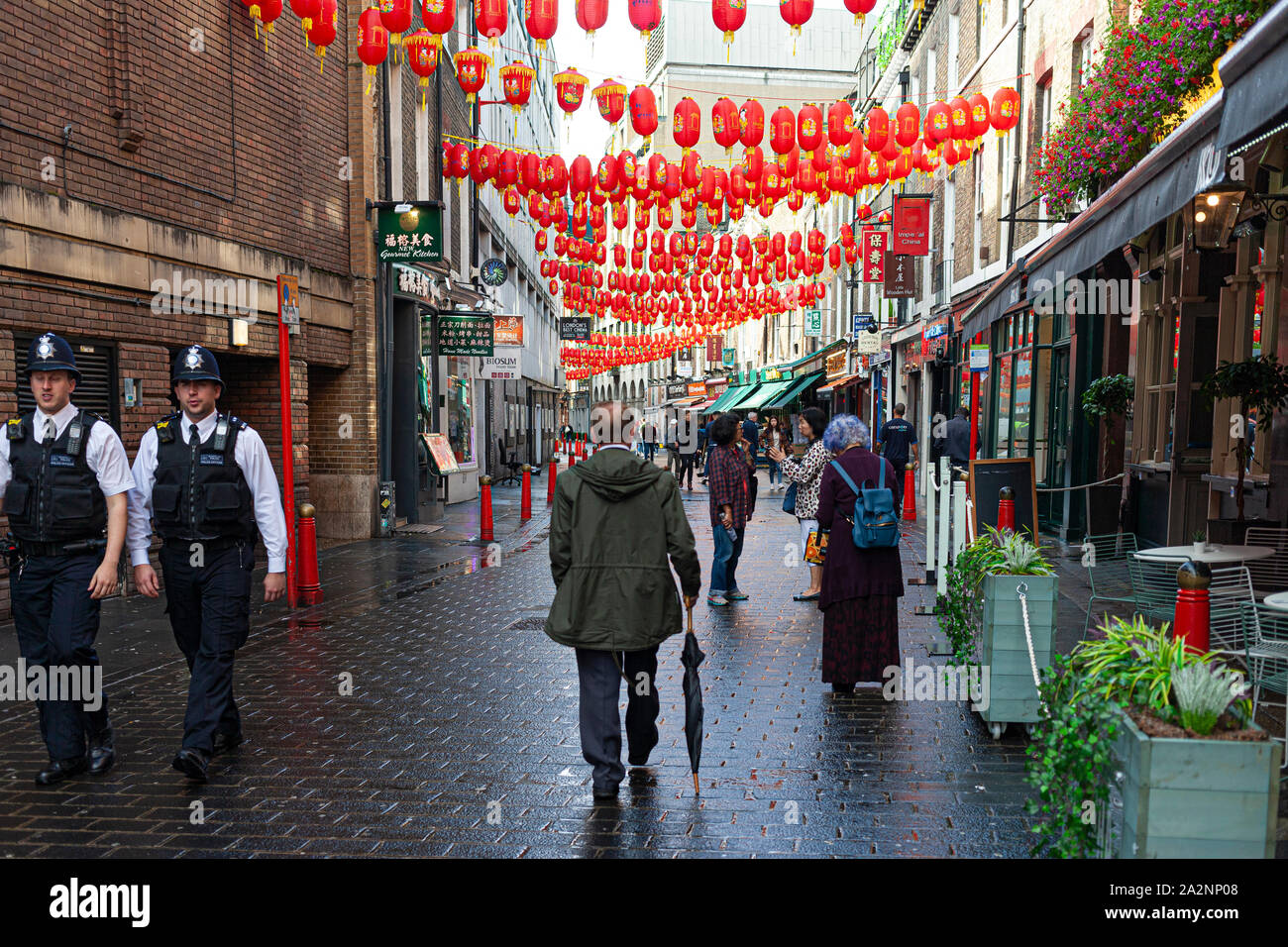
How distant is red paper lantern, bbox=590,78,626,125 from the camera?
15.3 meters

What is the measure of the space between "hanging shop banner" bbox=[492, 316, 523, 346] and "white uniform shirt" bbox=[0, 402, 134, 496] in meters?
20.6

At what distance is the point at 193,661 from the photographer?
536 centimetres

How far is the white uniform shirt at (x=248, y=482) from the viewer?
534cm

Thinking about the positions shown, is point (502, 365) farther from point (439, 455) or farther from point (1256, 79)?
point (1256, 79)

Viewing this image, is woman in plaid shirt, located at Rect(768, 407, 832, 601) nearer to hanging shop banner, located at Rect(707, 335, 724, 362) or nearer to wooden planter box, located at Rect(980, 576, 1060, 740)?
wooden planter box, located at Rect(980, 576, 1060, 740)

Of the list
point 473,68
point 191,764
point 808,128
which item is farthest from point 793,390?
point 191,764

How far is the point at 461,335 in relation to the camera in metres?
19.4

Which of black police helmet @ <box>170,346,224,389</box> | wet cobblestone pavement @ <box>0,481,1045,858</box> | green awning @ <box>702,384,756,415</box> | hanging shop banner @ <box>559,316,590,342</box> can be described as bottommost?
wet cobblestone pavement @ <box>0,481,1045,858</box>

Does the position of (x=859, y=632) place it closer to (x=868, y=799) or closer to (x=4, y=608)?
(x=868, y=799)

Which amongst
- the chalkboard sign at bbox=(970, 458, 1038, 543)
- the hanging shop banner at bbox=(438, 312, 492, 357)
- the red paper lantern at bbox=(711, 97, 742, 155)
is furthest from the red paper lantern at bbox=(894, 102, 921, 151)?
the hanging shop banner at bbox=(438, 312, 492, 357)

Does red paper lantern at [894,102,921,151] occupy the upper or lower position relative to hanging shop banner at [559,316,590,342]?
upper

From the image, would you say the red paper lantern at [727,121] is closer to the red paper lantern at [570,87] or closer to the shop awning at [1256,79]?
the red paper lantern at [570,87]

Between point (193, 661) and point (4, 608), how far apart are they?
4250 mm

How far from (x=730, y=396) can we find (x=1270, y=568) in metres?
45.3
